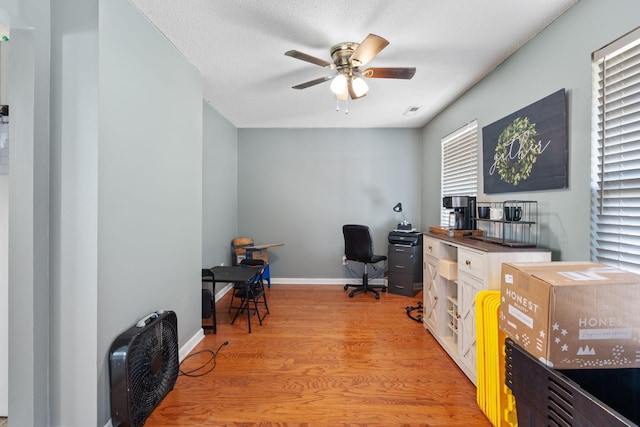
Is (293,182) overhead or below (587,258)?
overhead

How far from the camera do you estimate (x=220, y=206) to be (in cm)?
357

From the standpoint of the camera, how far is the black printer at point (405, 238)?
3.66 m

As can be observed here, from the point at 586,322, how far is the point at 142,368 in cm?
205

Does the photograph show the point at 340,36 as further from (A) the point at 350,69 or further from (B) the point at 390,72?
(B) the point at 390,72

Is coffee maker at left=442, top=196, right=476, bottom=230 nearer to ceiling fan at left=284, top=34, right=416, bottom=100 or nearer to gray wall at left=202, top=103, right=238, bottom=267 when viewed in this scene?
ceiling fan at left=284, top=34, right=416, bottom=100

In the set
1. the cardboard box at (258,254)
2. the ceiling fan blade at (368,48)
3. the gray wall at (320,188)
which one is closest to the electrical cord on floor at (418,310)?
the gray wall at (320,188)

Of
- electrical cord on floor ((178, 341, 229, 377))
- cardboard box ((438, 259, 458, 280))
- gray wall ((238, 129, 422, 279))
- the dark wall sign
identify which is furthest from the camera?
gray wall ((238, 129, 422, 279))

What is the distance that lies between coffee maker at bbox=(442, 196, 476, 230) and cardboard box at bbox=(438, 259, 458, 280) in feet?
1.47

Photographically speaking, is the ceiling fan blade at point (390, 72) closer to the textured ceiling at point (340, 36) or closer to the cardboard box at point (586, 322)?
the textured ceiling at point (340, 36)

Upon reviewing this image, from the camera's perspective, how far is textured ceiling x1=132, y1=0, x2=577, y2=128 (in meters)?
1.58

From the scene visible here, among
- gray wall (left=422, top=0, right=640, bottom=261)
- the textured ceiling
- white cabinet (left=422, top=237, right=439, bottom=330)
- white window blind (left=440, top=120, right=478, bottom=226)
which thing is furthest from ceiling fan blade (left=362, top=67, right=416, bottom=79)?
white cabinet (left=422, top=237, right=439, bottom=330)

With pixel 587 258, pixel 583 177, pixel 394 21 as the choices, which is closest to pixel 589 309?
pixel 587 258

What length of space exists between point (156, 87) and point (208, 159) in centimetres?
147

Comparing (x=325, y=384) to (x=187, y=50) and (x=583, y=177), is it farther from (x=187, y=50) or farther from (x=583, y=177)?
(x=187, y=50)
